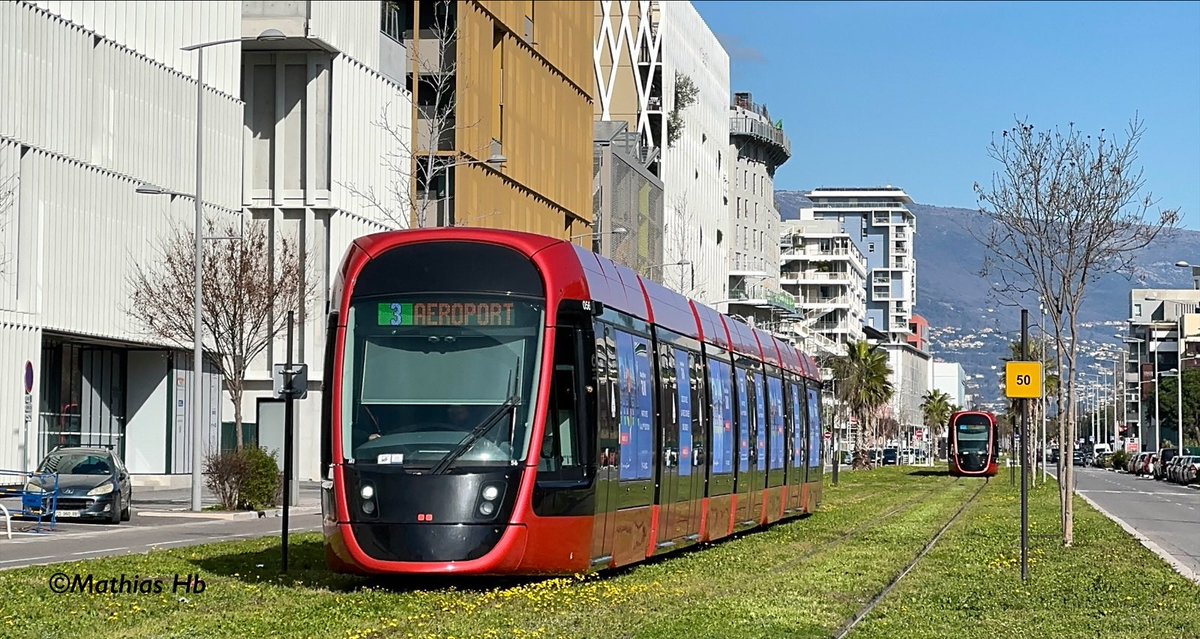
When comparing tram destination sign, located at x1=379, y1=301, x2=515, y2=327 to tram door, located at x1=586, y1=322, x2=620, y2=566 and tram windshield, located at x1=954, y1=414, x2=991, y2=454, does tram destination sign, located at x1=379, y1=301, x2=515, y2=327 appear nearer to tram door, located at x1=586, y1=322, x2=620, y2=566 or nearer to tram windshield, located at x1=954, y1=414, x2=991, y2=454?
tram door, located at x1=586, y1=322, x2=620, y2=566

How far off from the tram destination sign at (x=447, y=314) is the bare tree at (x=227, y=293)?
2638 cm

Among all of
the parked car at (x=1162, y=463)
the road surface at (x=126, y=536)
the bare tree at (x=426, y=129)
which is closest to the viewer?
the road surface at (x=126, y=536)

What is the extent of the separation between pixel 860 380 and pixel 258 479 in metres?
90.3

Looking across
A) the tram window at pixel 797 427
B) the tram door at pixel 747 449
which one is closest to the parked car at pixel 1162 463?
the tram window at pixel 797 427

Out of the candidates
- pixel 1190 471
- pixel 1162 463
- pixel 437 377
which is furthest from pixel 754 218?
pixel 437 377

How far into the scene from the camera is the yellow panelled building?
67.9 metres

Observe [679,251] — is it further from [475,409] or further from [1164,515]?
[475,409]

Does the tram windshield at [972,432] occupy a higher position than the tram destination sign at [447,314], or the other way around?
the tram destination sign at [447,314]

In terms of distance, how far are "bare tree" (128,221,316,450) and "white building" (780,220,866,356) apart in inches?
5004

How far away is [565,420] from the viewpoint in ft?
58.9

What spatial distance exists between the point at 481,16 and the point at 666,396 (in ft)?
165

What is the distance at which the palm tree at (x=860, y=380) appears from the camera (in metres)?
126

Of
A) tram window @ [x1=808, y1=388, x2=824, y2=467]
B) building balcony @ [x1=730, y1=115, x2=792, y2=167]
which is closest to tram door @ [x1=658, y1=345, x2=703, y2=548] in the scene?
tram window @ [x1=808, y1=388, x2=824, y2=467]

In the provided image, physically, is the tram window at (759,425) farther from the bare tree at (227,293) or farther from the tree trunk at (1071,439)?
the bare tree at (227,293)
